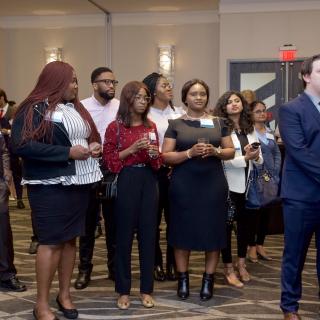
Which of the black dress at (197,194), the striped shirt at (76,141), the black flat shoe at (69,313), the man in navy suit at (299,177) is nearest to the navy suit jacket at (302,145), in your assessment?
the man in navy suit at (299,177)

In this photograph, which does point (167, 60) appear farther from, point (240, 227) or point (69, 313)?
point (69, 313)

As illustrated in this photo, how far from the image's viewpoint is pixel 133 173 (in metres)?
4.00

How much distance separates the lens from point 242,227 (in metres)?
4.79

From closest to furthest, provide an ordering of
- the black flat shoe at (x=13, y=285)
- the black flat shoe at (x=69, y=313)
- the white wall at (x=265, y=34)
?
the black flat shoe at (x=69, y=313), the black flat shoe at (x=13, y=285), the white wall at (x=265, y=34)

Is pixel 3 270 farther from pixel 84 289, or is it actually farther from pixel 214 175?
pixel 214 175

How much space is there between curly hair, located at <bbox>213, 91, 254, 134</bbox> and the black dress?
1.68 feet

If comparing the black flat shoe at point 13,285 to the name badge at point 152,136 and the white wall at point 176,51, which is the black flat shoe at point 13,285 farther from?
the white wall at point 176,51

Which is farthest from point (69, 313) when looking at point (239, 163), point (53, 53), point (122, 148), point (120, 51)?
point (53, 53)

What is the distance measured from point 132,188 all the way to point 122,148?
0.27 metres

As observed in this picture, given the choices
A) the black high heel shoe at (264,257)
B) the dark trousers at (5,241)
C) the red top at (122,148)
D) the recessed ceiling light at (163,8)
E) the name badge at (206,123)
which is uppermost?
the recessed ceiling light at (163,8)

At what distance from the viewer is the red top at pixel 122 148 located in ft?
13.1

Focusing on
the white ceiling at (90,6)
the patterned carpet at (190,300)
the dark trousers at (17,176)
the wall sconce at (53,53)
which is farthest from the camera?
the wall sconce at (53,53)

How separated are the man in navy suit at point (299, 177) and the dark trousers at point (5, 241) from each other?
2008 millimetres

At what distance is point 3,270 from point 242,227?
1.81m
